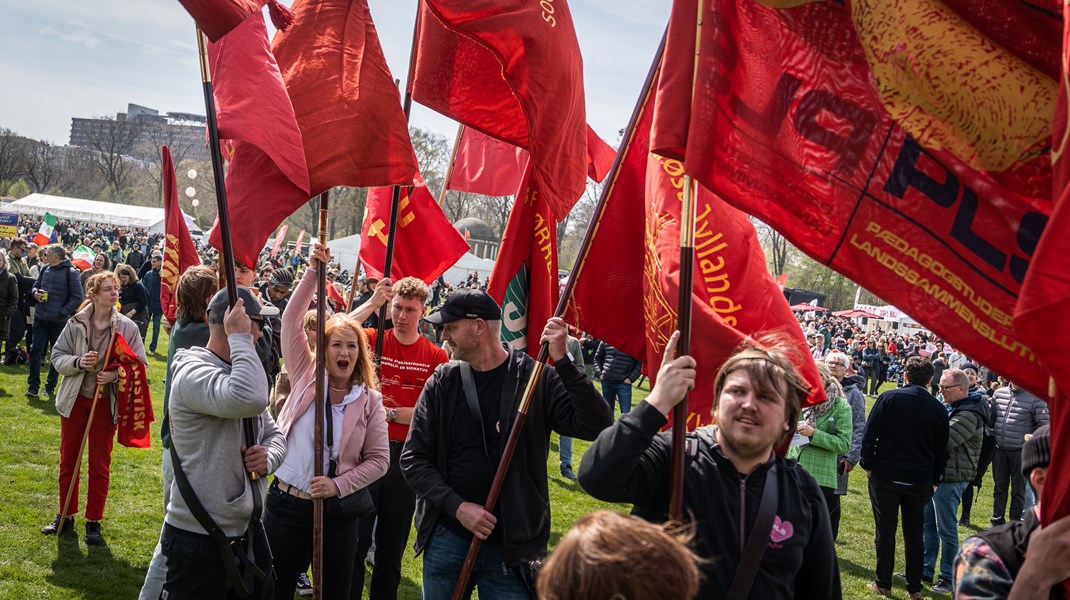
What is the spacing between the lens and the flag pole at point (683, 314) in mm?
2607

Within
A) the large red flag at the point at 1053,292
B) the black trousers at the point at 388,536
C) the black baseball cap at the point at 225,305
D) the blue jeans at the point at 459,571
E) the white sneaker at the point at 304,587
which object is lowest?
the white sneaker at the point at 304,587

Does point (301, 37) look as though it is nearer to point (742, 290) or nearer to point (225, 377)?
point (225, 377)

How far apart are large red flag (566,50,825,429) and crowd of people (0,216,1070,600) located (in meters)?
0.27

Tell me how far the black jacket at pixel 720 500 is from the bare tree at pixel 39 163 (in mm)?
84779

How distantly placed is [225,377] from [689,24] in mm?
2418

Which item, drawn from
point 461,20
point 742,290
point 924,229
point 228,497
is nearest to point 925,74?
point 924,229

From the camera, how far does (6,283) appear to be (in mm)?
11625

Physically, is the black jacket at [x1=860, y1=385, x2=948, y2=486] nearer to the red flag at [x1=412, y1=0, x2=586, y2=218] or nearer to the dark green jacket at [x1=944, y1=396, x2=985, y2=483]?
the dark green jacket at [x1=944, y1=396, x2=985, y2=483]

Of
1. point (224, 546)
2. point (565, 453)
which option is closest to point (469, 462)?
point (224, 546)

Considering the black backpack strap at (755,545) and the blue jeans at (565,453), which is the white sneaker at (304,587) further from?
the blue jeans at (565,453)

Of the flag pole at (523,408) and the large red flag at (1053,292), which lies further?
the flag pole at (523,408)

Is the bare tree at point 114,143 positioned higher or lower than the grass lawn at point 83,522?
higher

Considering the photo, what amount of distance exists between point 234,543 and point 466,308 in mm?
1502

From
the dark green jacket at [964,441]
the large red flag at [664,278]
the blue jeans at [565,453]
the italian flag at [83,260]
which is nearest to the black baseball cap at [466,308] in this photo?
the large red flag at [664,278]
